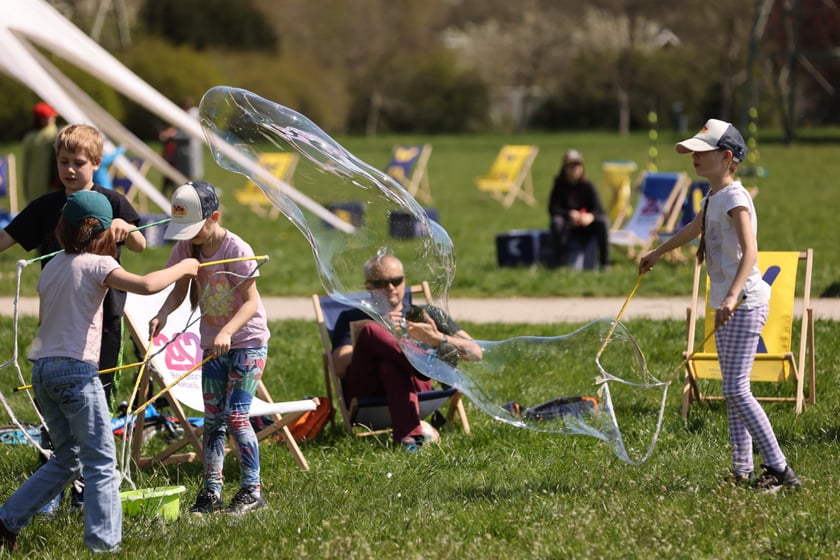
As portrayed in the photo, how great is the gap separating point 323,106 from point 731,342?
4606 centimetres

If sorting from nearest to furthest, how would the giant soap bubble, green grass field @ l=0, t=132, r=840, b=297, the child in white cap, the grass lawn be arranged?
the grass lawn < the child in white cap < the giant soap bubble < green grass field @ l=0, t=132, r=840, b=297

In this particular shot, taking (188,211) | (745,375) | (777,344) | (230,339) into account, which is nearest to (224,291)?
(230,339)

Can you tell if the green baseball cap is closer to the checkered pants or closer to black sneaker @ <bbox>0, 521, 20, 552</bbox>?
black sneaker @ <bbox>0, 521, 20, 552</bbox>

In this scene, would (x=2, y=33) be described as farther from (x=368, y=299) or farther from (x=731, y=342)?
(x=731, y=342)

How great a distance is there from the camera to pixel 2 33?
34.4 ft

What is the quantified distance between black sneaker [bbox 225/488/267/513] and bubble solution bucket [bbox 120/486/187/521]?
25 centimetres

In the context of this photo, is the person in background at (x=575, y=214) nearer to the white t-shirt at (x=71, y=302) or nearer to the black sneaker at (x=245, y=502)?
the black sneaker at (x=245, y=502)

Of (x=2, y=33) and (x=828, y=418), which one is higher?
(x=2, y=33)

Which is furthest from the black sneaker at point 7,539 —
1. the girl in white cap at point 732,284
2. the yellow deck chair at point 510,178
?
the yellow deck chair at point 510,178

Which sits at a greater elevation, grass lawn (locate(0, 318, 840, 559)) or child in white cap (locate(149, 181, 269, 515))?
child in white cap (locate(149, 181, 269, 515))

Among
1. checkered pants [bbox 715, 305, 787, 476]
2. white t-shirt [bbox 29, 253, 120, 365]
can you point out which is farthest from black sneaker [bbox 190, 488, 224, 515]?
checkered pants [bbox 715, 305, 787, 476]

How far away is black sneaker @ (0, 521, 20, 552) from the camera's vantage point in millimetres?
4812

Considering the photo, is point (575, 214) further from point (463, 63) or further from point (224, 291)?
point (463, 63)

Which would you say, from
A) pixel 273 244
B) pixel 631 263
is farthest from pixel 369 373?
pixel 273 244
